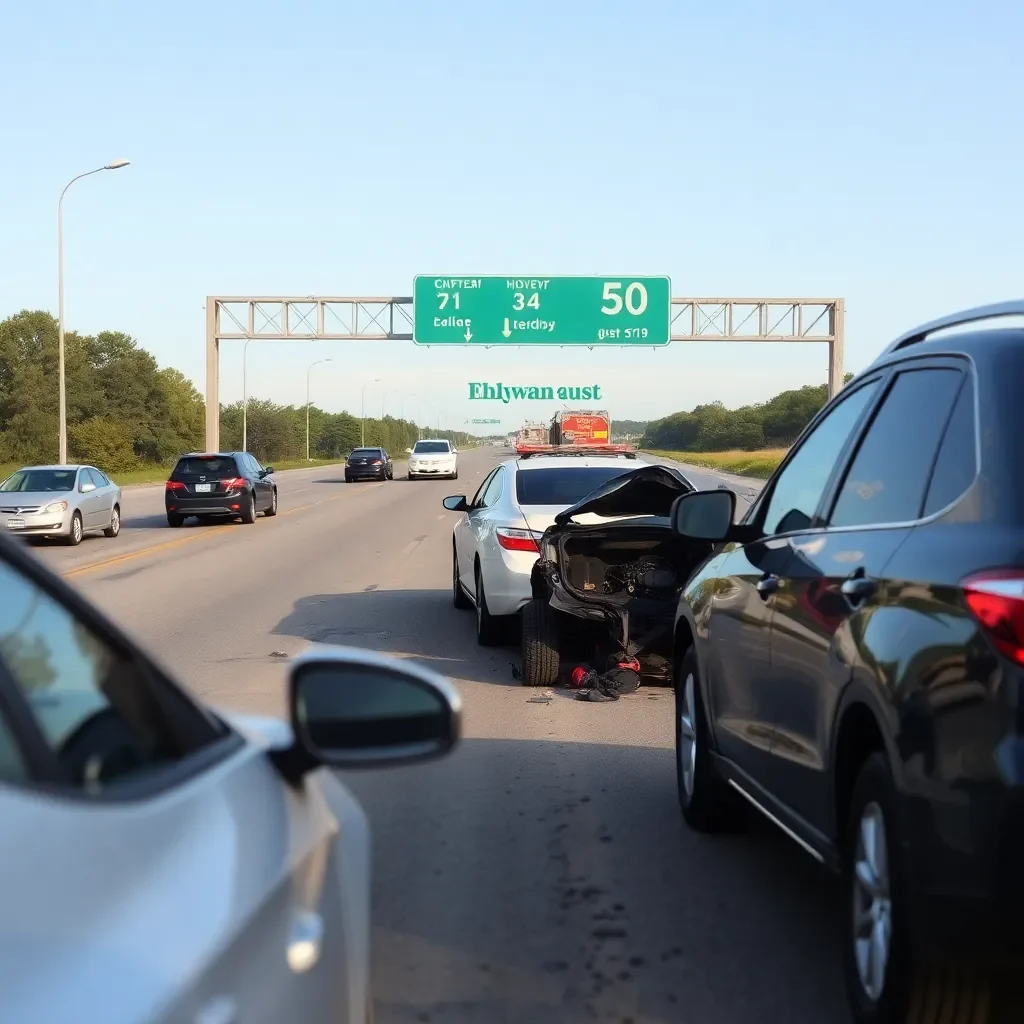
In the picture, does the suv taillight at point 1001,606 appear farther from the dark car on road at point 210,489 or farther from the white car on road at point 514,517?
the dark car on road at point 210,489

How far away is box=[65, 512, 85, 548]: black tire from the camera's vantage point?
25094 millimetres

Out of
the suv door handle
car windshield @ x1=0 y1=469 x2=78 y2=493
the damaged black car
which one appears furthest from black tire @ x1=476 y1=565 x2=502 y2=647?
car windshield @ x1=0 y1=469 x2=78 y2=493

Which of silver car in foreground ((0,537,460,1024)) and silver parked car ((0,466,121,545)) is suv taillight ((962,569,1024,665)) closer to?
silver car in foreground ((0,537,460,1024))

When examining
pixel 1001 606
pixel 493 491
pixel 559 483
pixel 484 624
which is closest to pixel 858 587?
pixel 1001 606

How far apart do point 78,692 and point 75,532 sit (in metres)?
23.8

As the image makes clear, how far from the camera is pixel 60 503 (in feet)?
81.7

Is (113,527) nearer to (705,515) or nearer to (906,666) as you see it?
(705,515)

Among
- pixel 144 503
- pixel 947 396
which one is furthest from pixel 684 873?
pixel 144 503

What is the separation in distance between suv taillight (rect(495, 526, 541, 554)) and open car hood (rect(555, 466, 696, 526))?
0.79 m

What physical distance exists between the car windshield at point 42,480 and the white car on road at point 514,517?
1377cm

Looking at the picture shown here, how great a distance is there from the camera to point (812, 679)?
14.4ft

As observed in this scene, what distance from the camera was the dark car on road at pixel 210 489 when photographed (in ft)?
98.6

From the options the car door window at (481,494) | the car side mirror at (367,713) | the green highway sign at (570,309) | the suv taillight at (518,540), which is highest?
the green highway sign at (570,309)

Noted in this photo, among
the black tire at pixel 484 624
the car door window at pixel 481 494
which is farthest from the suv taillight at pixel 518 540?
the car door window at pixel 481 494
